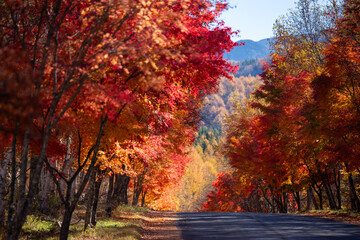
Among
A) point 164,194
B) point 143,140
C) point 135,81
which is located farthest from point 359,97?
point 164,194

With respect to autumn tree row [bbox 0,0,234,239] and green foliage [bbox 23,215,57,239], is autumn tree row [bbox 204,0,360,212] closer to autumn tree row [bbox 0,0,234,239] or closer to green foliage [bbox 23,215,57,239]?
autumn tree row [bbox 0,0,234,239]

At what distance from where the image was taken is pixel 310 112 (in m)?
15.9

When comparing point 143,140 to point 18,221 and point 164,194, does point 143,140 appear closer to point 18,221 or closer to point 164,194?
point 18,221

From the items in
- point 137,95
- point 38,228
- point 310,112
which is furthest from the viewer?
point 310,112

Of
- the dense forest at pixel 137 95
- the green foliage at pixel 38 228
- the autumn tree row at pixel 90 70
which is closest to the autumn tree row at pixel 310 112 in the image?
the dense forest at pixel 137 95

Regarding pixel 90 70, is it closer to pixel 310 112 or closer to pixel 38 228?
pixel 38 228

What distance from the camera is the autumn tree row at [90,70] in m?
5.30

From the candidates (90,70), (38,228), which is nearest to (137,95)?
(90,70)

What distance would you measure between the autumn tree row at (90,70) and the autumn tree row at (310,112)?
723 centimetres

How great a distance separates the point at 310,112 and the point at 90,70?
41.5ft

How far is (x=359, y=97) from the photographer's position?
1393 centimetres

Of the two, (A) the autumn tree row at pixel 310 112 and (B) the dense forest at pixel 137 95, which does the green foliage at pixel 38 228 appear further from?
(A) the autumn tree row at pixel 310 112

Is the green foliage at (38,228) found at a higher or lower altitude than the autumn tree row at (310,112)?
lower

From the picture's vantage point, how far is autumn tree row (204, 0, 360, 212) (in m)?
14.2
